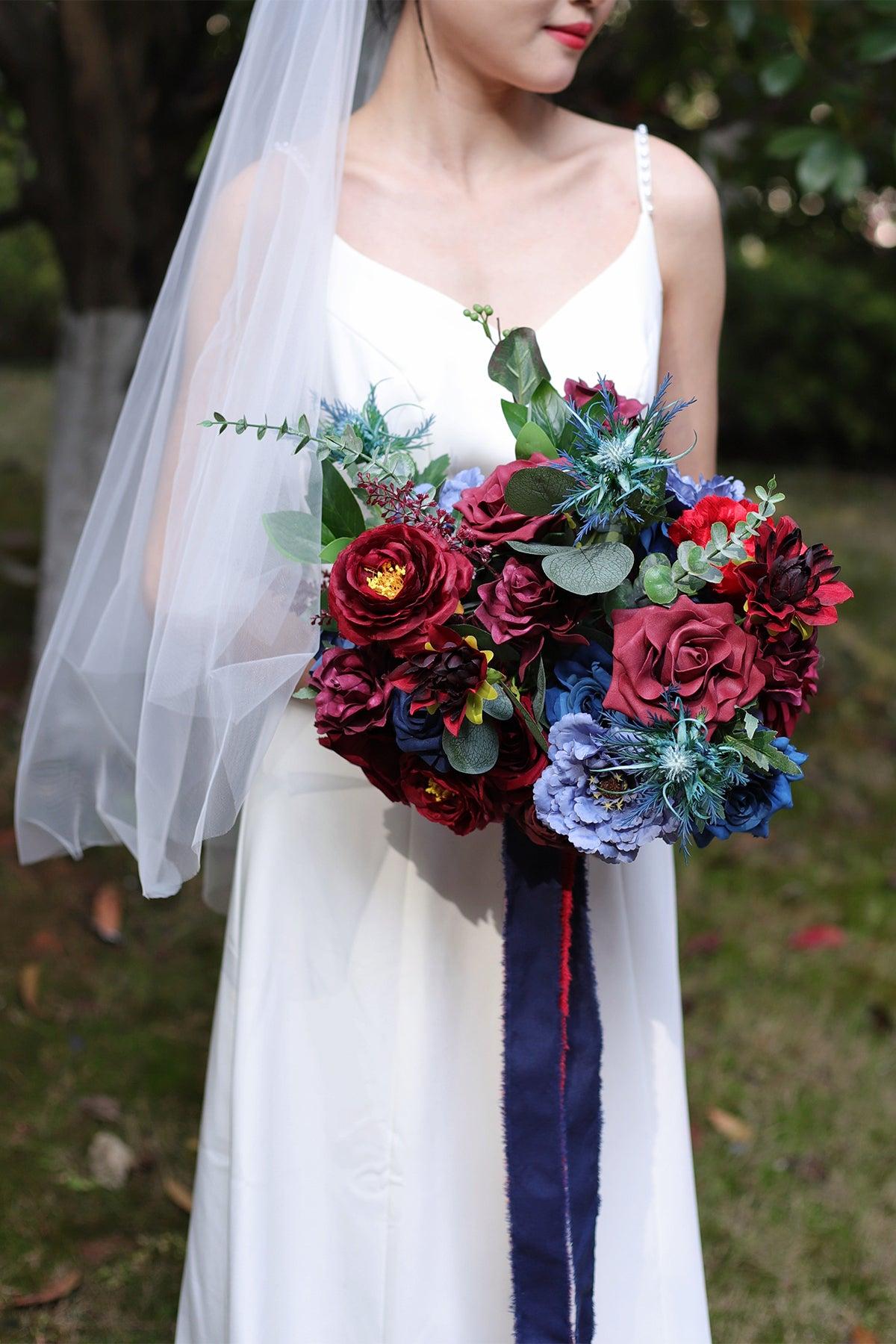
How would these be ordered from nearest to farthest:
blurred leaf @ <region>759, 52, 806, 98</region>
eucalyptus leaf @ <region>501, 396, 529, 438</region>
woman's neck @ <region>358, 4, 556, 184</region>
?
eucalyptus leaf @ <region>501, 396, 529, 438</region> → woman's neck @ <region>358, 4, 556, 184</region> → blurred leaf @ <region>759, 52, 806, 98</region>

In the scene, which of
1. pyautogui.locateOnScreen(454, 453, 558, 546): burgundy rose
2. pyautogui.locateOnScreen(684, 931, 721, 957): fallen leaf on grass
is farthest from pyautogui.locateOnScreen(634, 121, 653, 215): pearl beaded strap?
pyautogui.locateOnScreen(684, 931, 721, 957): fallen leaf on grass

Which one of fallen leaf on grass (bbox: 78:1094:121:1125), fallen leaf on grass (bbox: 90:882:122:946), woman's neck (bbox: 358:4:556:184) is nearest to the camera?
woman's neck (bbox: 358:4:556:184)

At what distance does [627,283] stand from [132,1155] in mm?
2359

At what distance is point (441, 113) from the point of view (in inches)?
81.1

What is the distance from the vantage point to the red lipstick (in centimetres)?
190

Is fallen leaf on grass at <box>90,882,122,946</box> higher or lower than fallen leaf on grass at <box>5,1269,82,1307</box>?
higher

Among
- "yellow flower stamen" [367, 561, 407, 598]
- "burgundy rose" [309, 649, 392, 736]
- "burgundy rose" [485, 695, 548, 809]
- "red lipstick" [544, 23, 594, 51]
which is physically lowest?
"burgundy rose" [485, 695, 548, 809]

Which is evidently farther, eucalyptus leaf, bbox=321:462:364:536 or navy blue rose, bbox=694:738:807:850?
eucalyptus leaf, bbox=321:462:364:536

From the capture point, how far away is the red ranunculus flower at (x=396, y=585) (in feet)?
4.83

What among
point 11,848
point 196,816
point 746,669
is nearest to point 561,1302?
point 196,816

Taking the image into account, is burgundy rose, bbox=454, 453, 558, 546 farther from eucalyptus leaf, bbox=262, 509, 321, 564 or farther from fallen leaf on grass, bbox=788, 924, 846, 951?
fallen leaf on grass, bbox=788, 924, 846, 951

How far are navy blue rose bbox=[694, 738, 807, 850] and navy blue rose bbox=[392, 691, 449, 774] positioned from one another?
1.05 ft

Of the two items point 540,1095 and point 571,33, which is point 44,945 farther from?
point 571,33

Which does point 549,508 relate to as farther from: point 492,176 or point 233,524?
point 492,176
